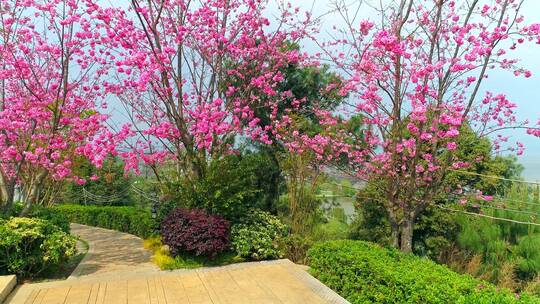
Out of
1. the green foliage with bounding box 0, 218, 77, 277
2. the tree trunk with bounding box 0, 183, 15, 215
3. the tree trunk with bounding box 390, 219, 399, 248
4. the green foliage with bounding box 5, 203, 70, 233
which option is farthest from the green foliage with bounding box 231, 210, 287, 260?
the tree trunk with bounding box 0, 183, 15, 215

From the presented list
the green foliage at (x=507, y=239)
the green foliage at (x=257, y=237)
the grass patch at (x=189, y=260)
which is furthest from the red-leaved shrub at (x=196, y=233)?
the green foliage at (x=507, y=239)

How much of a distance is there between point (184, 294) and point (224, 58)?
4552 mm

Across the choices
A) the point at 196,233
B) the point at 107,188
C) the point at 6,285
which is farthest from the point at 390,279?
the point at 107,188

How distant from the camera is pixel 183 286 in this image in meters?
4.77

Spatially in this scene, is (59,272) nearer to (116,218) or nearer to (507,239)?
(116,218)

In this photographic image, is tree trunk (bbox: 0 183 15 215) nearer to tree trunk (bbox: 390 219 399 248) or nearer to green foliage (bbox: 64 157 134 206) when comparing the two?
tree trunk (bbox: 390 219 399 248)

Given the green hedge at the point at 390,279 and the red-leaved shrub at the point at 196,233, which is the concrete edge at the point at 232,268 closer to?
the green hedge at the point at 390,279

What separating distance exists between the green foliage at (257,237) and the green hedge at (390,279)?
941 millimetres

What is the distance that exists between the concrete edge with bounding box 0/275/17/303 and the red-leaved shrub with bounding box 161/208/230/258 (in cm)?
193

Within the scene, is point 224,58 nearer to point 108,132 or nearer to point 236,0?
point 236,0

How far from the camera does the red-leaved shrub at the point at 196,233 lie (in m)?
5.68

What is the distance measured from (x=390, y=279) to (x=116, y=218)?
28.8ft

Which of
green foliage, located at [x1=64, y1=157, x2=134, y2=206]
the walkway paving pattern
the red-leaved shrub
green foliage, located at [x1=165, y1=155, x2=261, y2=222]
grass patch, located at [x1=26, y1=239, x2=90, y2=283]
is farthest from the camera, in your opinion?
green foliage, located at [x1=64, y1=157, x2=134, y2=206]

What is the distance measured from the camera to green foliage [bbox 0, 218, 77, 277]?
4.92 m
